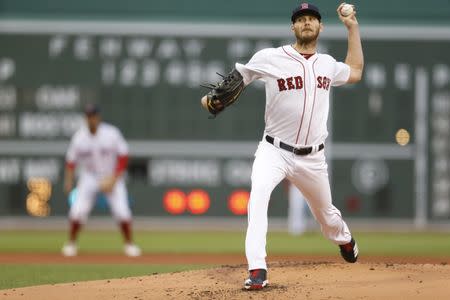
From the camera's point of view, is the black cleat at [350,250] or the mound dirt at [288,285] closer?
the mound dirt at [288,285]

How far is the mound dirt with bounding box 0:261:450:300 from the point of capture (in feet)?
17.7

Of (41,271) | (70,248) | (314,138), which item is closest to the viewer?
(314,138)

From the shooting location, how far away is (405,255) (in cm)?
1072

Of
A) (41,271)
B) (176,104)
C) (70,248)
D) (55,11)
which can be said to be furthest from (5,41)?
(41,271)

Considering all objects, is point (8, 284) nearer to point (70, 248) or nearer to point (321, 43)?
point (70, 248)

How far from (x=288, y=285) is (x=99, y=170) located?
5609 millimetres

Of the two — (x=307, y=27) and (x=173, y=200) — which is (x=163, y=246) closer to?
(x=173, y=200)

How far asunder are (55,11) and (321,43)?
4240mm

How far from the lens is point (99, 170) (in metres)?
11.0

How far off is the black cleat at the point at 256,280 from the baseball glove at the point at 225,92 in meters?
1.06

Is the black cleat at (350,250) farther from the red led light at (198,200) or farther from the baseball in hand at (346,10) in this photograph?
the red led light at (198,200)

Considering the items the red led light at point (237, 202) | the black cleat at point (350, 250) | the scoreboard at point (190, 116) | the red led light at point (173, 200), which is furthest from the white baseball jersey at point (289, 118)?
the red led light at point (173, 200)

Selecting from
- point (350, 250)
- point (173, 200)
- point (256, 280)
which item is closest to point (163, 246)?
point (173, 200)

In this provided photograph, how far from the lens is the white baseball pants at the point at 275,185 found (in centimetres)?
558
